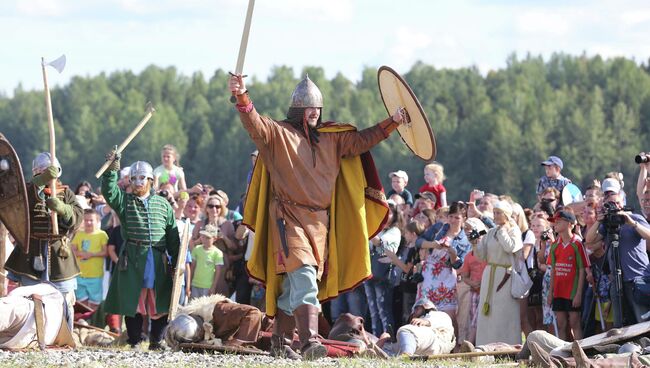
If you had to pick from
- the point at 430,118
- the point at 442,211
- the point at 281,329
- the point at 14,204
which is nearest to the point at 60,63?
the point at 14,204

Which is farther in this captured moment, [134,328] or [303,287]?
[134,328]

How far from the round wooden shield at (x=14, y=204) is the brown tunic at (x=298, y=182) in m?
1.88

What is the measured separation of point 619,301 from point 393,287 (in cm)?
335

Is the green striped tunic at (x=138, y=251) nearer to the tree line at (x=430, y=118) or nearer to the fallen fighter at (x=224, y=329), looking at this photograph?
the fallen fighter at (x=224, y=329)

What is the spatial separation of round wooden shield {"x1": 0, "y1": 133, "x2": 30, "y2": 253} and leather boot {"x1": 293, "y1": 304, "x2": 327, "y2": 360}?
87.9 inches

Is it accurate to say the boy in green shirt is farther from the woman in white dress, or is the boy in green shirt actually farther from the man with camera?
the man with camera

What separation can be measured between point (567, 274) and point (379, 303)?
8.16ft

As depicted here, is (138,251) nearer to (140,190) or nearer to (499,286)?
(140,190)

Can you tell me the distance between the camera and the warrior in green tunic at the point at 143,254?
12781mm

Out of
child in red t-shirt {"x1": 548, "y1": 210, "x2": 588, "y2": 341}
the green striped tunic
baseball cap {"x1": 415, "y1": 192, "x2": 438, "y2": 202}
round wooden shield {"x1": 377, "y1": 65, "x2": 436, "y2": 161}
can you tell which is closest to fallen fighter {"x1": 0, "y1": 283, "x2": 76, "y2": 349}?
the green striped tunic

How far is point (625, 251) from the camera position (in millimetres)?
11414

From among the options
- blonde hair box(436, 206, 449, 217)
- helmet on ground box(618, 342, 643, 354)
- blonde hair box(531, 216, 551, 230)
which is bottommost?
helmet on ground box(618, 342, 643, 354)

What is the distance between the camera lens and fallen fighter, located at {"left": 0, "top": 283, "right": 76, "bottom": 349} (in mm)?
10992

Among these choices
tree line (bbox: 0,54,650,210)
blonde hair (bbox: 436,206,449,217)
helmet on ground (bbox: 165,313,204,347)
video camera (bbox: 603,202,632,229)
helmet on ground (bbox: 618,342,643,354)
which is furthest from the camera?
tree line (bbox: 0,54,650,210)
